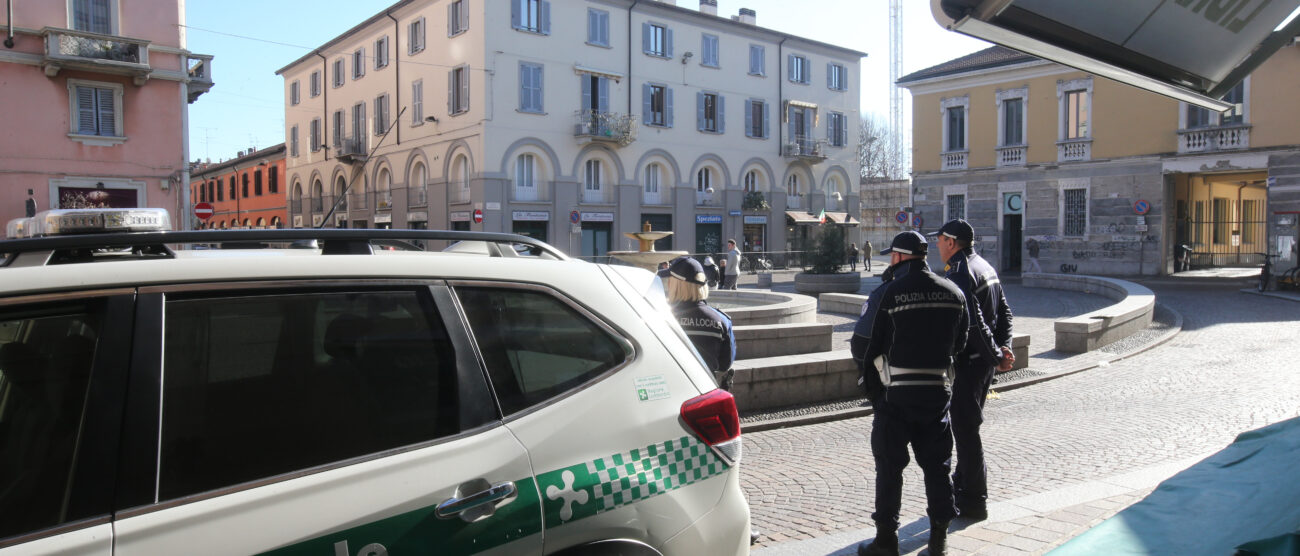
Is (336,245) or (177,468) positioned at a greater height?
(336,245)

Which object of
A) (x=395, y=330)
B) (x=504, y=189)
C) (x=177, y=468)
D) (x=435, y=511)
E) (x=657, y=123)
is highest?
(x=657, y=123)

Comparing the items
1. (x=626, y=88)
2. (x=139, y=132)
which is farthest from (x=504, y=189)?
(x=139, y=132)

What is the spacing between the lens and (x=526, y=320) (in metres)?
2.64

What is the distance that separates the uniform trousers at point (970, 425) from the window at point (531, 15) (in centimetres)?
3203

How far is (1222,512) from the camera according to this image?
3488 millimetres

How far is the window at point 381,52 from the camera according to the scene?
132 feet

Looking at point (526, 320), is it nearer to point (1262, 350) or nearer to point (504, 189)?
point (1262, 350)

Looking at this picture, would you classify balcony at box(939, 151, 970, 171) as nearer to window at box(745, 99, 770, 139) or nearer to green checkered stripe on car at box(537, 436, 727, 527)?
window at box(745, 99, 770, 139)

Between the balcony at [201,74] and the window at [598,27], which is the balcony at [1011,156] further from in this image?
the balcony at [201,74]

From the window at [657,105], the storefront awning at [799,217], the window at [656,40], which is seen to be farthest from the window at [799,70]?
the window at [657,105]

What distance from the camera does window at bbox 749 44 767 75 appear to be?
43.2 metres

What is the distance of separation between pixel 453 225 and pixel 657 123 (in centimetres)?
1084

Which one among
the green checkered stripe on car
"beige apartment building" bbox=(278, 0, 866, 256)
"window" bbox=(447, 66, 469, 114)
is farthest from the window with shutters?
the green checkered stripe on car

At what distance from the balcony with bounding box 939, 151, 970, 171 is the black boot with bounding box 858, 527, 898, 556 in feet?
115
